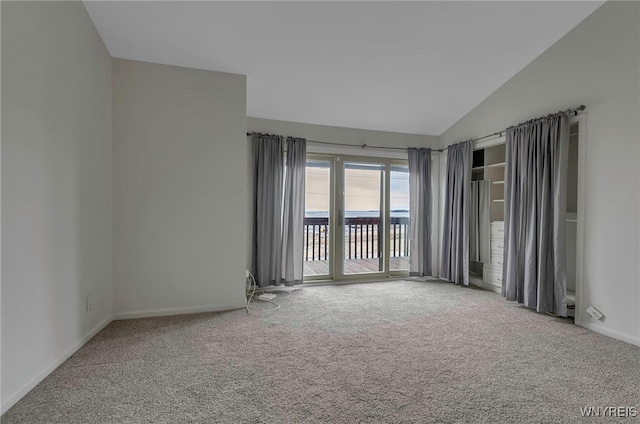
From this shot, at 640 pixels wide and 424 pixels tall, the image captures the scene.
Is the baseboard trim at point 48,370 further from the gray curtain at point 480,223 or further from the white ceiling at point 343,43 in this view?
the gray curtain at point 480,223

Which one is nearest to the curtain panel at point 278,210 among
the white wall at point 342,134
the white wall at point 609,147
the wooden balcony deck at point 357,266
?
the white wall at point 342,134

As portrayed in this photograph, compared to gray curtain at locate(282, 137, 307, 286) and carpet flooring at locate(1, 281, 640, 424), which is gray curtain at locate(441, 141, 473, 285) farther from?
gray curtain at locate(282, 137, 307, 286)

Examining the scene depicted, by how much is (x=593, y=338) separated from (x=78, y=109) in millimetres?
4445

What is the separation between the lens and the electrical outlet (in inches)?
102

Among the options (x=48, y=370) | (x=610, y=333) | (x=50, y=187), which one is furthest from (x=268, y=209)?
(x=610, y=333)

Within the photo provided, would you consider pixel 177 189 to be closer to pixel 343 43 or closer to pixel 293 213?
pixel 293 213

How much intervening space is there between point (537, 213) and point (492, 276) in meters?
1.18

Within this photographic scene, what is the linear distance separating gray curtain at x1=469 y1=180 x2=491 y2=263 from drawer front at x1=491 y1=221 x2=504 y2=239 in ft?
0.38

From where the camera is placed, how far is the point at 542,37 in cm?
291

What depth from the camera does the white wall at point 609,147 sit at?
2.40m

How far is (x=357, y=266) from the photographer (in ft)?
15.0

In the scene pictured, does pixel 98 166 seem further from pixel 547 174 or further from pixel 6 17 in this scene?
pixel 547 174

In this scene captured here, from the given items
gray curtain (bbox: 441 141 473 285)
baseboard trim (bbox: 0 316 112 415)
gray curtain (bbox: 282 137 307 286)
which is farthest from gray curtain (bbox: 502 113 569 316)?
baseboard trim (bbox: 0 316 112 415)

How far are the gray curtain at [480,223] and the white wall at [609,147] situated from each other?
1.36m
